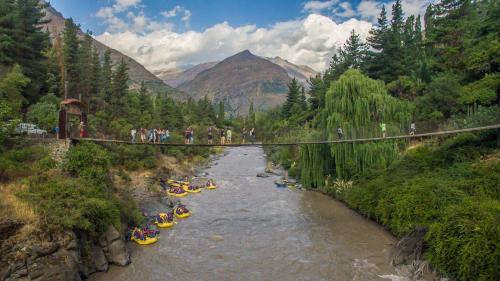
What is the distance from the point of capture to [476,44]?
24.0 meters

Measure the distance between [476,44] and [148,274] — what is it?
25003 mm

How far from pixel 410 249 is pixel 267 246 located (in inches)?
240

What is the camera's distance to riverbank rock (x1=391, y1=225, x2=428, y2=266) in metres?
13.0

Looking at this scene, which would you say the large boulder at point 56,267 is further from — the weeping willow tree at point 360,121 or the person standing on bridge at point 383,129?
the person standing on bridge at point 383,129

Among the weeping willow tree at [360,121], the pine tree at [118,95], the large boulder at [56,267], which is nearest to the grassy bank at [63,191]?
the large boulder at [56,267]

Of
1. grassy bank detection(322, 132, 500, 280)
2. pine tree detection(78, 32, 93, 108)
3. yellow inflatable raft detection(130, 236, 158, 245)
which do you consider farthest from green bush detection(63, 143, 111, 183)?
pine tree detection(78, 32, 93, 108)

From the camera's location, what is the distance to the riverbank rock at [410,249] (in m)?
13.0

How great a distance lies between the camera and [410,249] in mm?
13445

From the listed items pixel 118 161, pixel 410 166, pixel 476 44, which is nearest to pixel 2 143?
pixel 118 161

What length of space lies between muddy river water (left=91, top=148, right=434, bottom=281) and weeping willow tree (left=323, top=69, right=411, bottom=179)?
3.38m

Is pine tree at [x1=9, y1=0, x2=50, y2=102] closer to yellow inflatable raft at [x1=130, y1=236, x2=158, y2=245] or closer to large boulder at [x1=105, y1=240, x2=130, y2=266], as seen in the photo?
yellow inflatable raft at [x1=130, y1=236, x2=158, y2=245]

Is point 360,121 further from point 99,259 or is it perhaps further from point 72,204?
point 72,204

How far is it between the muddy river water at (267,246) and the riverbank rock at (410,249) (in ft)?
1.56

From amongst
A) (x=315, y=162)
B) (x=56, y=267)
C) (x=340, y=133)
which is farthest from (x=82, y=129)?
(x=315, y=162)
